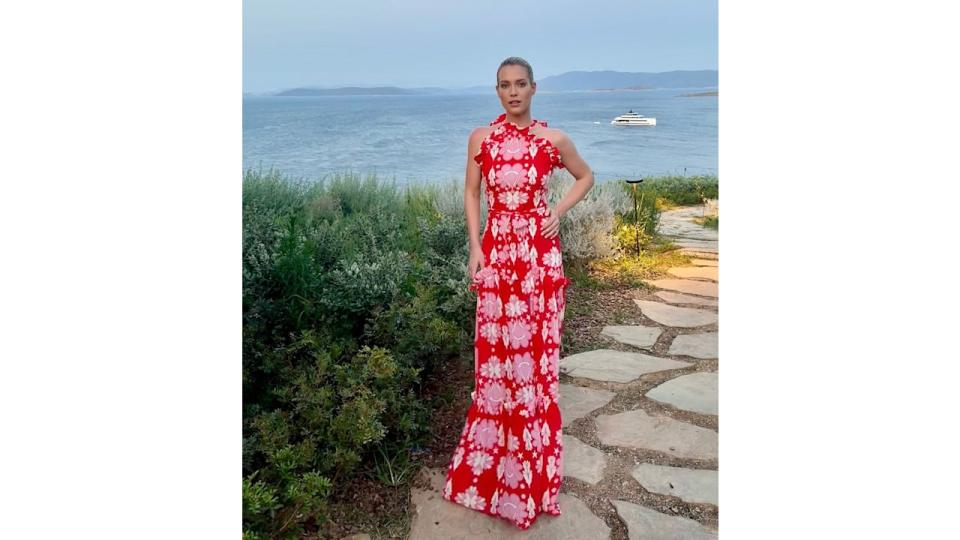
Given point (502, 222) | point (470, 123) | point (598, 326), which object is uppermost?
point (470, 123)

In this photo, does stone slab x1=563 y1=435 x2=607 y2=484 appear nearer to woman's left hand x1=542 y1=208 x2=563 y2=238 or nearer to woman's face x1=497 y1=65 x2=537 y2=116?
woman's left hand x1=542 y1=208 x2=563 y2=238

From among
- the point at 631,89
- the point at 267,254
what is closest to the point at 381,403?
the point at 267,254

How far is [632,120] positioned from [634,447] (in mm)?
7311

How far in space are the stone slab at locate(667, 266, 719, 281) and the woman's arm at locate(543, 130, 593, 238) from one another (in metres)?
3.58

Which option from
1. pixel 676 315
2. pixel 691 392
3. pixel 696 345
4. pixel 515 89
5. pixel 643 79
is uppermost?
pixel 643 79

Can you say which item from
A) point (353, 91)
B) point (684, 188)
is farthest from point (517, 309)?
point (353, 91)

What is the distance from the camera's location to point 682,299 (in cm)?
Answer: 538

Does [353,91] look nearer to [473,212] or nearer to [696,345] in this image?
[696,345]

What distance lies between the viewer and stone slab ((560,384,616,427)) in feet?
11.5

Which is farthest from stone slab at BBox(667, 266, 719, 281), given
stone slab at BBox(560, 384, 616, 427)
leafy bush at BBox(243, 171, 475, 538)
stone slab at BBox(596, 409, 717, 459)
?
stone slab at BBox(596, 409, 717, 459)

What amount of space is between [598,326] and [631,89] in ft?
19.5

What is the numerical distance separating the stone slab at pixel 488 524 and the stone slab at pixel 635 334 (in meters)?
1.83
